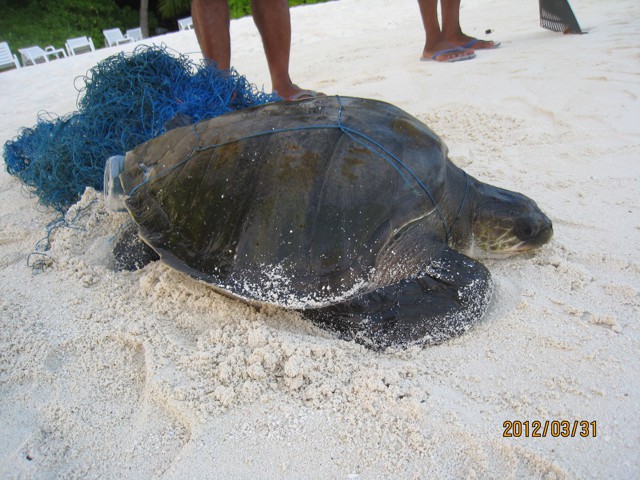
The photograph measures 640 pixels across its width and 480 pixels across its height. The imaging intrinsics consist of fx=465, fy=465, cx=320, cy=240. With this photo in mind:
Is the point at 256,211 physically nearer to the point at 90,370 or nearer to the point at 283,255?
the point at 283,255

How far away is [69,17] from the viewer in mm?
14297

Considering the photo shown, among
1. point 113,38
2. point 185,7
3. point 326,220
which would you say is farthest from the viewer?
point 185,7

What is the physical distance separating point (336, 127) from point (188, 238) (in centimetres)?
68

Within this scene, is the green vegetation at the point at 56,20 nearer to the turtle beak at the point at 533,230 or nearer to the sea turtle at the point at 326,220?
the sea turtle at the point at 326,220

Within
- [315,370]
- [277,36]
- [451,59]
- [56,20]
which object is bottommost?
[315,370]

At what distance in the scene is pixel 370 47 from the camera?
17.8 feet

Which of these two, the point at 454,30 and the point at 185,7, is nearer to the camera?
the point at 454,30

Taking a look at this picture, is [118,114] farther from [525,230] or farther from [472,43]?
[472,43]

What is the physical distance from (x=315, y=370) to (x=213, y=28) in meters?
2.23

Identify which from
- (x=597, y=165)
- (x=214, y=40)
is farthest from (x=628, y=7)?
(x=214, y=40)

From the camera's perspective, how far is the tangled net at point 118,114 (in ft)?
7.66

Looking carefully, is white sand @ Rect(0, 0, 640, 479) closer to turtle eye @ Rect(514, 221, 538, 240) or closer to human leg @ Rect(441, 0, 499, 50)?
turtle eye @ Rect(514, 221, 538, 240)
